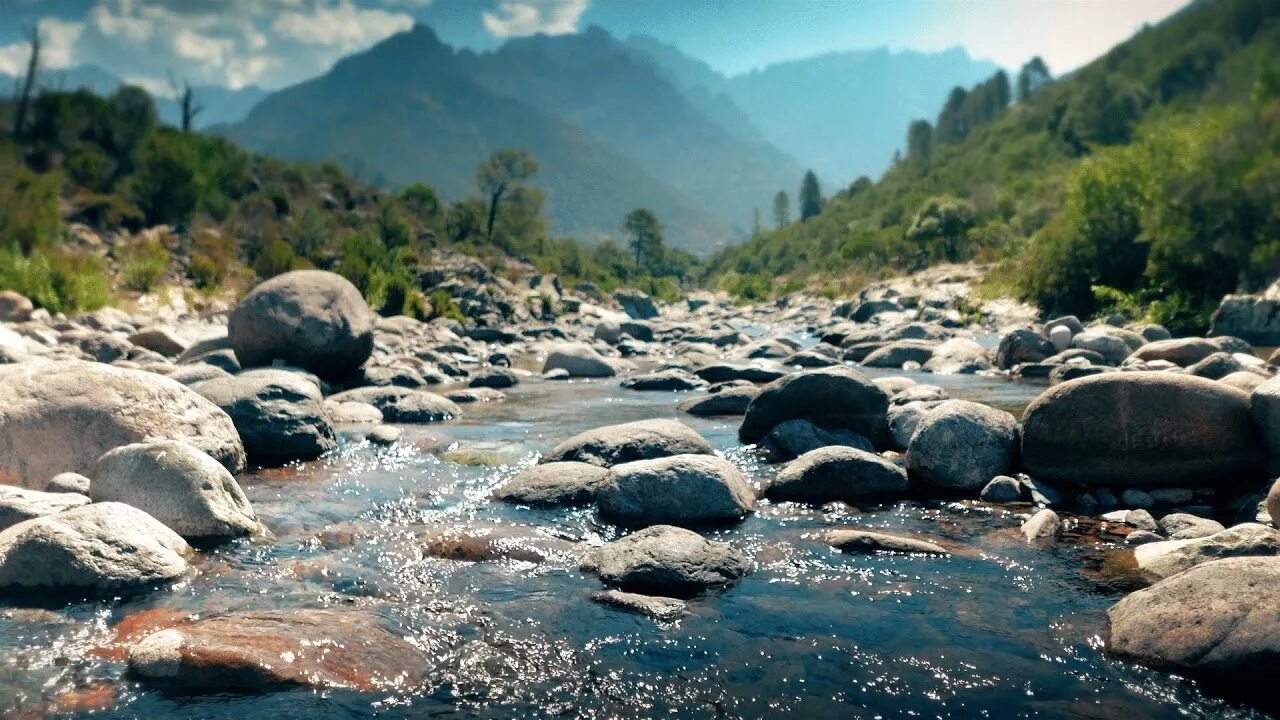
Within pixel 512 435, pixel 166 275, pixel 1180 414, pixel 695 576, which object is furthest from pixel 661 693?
pixel 166 275

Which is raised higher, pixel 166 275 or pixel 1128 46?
pixel 1128 46

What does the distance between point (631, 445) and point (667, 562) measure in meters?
3.72

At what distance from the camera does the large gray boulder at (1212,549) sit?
22.4 ft

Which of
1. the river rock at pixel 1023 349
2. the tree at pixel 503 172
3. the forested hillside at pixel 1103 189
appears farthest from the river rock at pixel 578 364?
the tree at pixel 503 172

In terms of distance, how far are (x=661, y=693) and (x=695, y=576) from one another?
5.66ft

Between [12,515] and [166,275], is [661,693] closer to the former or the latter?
[12,515]

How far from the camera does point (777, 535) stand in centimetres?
831

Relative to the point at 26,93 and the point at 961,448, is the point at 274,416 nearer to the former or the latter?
the point at 961,448

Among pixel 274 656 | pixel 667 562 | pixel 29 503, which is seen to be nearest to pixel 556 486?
pixel 667 562

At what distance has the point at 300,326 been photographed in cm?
1650

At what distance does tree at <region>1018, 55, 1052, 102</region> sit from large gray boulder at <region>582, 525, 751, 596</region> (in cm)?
14634

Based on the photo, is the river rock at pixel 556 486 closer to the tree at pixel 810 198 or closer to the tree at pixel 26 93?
the tree at pixel 26 93

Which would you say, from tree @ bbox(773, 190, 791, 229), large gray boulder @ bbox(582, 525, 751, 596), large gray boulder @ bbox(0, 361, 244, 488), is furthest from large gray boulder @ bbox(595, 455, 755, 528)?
tree @ bbox(773, 190, 791, 229)

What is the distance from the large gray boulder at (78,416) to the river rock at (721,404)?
8.04 metres
